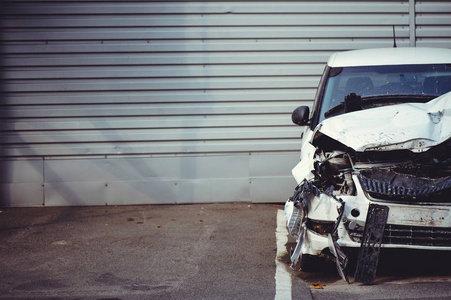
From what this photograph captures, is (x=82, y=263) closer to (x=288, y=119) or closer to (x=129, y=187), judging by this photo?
(x=129, y=187)

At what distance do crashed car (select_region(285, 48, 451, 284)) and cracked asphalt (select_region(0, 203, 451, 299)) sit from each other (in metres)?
0.34

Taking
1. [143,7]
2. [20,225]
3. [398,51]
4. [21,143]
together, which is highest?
[143,7]

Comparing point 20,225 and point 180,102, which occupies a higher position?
point 180,102

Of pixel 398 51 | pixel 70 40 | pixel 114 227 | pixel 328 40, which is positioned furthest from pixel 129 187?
pixel 398 51

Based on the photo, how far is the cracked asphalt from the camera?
16.1 feet

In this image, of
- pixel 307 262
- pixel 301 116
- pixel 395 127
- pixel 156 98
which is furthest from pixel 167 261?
pixel 156 98

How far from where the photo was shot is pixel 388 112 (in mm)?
5289

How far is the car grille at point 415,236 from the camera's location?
478 centimetres

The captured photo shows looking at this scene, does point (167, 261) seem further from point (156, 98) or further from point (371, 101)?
point (156, 98)

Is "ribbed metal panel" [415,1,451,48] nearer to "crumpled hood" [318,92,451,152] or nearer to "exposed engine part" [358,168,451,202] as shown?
"crumpled hood" [318,92,451,152]

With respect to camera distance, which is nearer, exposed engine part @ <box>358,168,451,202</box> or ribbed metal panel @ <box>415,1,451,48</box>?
exposed engine part @ <box>358,168,451,202</box>

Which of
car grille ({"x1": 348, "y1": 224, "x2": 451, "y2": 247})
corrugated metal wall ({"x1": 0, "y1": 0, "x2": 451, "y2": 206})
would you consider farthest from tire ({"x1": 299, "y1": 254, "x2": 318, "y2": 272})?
corrugated metal wall ({"x1": 0, "y1": 0, "x2": 451, "y2": 206})

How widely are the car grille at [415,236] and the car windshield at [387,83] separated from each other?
167 cm

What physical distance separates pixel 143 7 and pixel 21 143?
274 cm
